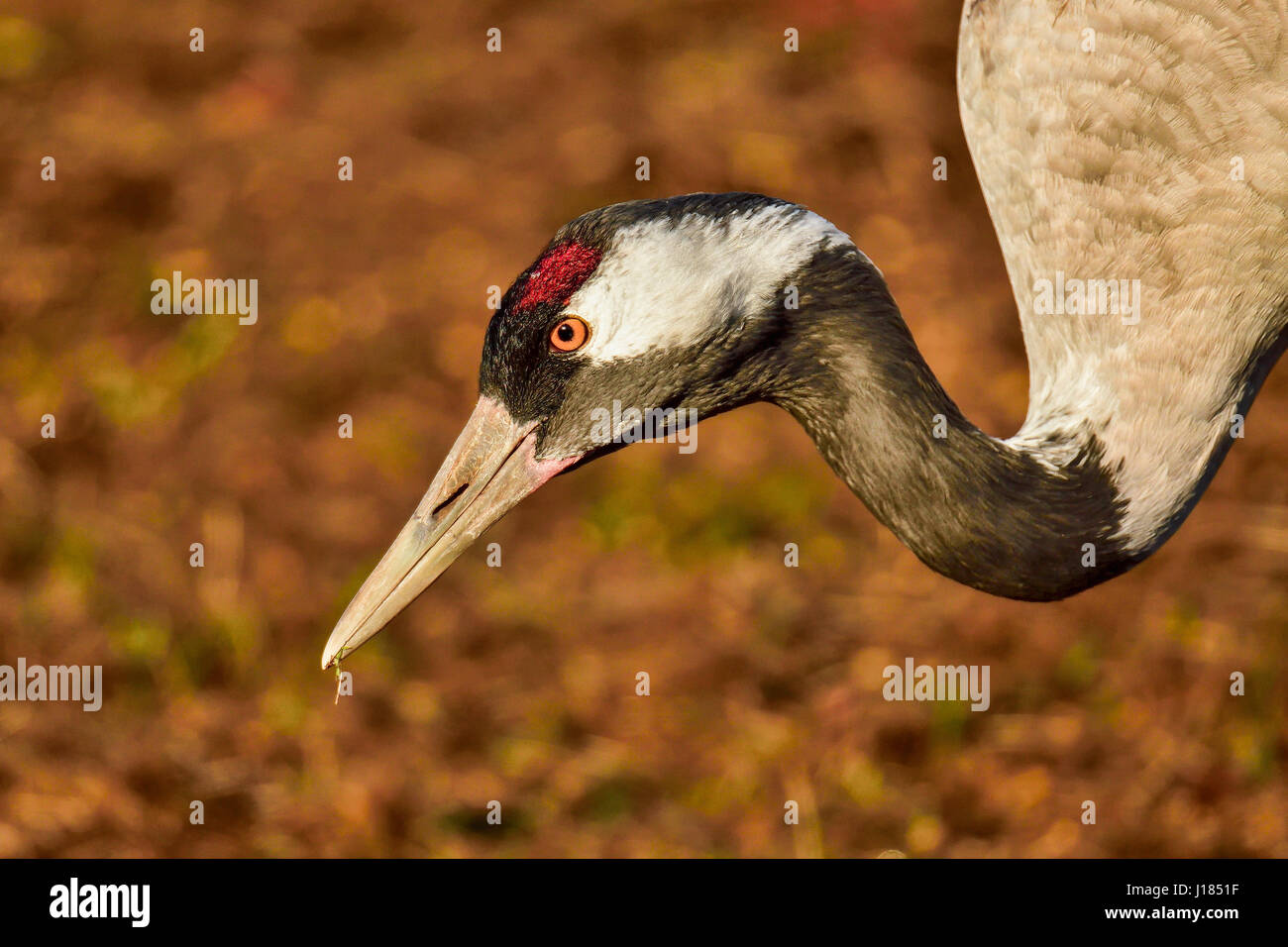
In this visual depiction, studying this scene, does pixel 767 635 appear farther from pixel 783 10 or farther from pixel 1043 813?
pixel 783 10

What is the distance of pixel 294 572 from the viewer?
5363mm

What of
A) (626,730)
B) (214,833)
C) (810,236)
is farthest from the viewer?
(626,730)

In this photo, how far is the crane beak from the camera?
2693 mm

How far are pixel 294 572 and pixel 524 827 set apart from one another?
4.65ft

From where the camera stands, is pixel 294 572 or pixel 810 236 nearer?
pixel 810 236

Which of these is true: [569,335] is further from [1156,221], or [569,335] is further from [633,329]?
[1156,221]

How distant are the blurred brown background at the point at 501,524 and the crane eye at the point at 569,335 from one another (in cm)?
252

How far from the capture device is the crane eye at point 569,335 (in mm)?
2494

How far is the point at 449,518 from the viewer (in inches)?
110

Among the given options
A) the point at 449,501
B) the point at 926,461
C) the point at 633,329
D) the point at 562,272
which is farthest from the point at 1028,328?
the point at 449,501

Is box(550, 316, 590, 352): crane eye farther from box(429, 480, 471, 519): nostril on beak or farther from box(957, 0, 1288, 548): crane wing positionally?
box(957, 0, 1288, 548): crane wing

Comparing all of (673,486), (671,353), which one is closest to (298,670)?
(673,486)

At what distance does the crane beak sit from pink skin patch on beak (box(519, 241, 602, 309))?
32cm

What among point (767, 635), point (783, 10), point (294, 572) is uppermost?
point (783, 10)
